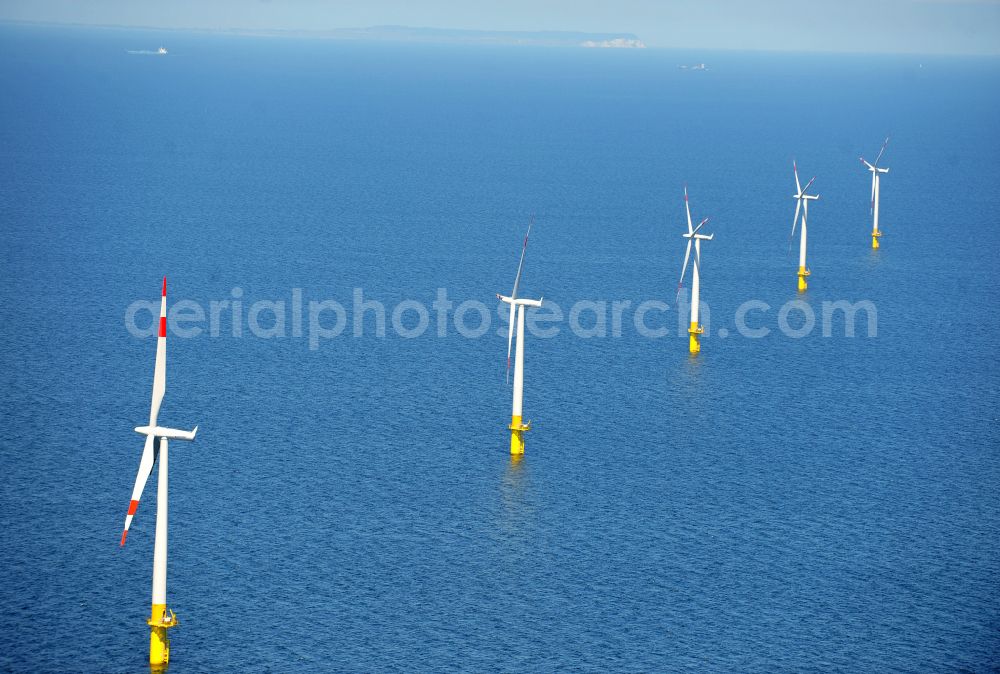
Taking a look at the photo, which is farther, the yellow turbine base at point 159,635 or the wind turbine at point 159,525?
the yellow turbine base at point 159,635

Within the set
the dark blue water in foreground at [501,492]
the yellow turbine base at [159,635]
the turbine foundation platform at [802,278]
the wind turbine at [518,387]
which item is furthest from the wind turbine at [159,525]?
the turbine foundation platform at [802,278]

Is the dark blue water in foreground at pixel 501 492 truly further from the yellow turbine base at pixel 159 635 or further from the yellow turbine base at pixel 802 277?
the yellow turbine base at pixel 802 277

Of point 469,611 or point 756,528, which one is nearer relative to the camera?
point 469,611

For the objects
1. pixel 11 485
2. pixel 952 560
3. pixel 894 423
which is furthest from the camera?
pixel 894 423

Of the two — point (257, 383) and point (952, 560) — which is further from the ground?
point (257, 383)

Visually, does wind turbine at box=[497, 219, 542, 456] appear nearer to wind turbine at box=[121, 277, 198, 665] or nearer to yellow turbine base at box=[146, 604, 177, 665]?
wind turbine at box=[121, 277, 198, 665]

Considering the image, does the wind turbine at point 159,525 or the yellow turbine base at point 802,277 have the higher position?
the yellow turbine base at point 802,277

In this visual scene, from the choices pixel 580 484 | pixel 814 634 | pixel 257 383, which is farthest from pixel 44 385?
pixel 814 634

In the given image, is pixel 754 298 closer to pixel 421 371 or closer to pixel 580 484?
pixel 421 371

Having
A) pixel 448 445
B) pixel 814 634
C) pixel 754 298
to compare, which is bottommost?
pixel 814 634
